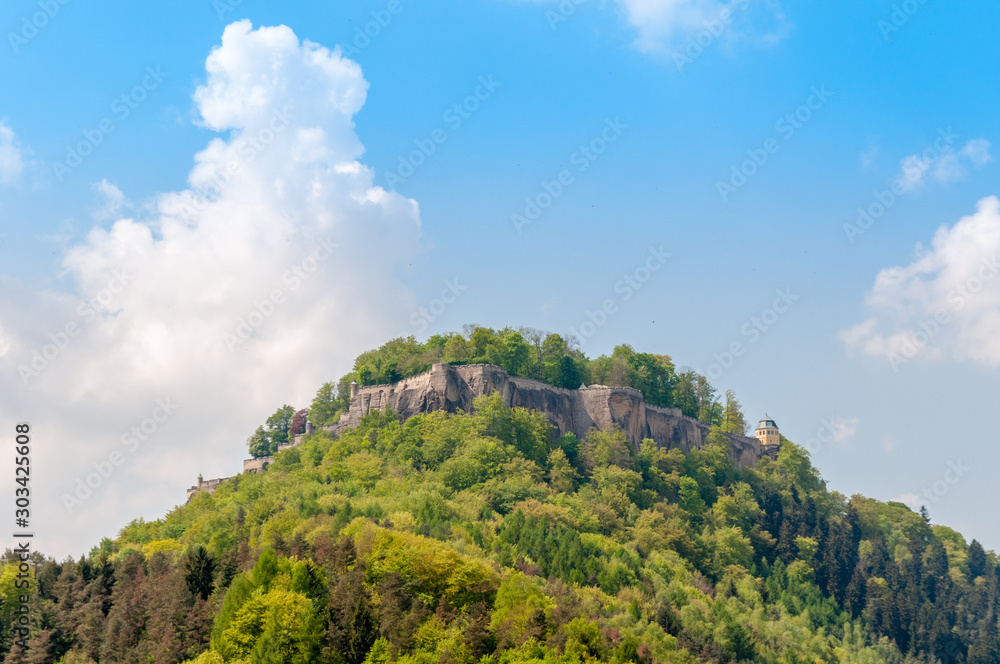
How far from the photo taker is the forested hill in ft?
208

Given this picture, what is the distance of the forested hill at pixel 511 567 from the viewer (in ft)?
208

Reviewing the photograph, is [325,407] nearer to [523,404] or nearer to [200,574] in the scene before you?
[523,404]

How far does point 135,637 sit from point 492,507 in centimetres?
3489

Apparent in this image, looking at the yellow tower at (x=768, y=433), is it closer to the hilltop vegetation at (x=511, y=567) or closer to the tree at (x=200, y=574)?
the hilltop vegetation at (x=511, y=567)

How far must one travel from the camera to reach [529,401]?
11194 centimetres

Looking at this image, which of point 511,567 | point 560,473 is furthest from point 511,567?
point 560,473

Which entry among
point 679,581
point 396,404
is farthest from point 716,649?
point 396,404

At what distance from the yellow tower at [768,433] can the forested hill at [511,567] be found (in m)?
7.27

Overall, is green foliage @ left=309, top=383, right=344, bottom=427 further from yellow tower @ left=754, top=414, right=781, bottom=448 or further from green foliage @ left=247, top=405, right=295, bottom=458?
yellow tower @ left=754, top=414, right=781, bottom=448

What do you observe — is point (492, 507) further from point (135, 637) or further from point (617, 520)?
point (135, 637)

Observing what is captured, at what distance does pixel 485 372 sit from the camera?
356ft

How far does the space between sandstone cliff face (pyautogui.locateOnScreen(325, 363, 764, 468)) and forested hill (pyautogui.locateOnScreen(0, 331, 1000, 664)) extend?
88.1 inches

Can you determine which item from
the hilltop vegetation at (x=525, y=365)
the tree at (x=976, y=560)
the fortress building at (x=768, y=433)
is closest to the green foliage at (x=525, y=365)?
the hilltop vegetation at (x=525, y=365)

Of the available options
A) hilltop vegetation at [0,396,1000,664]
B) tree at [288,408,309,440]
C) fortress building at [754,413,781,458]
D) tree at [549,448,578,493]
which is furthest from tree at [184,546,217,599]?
fortress building at [754,413,781,458]
